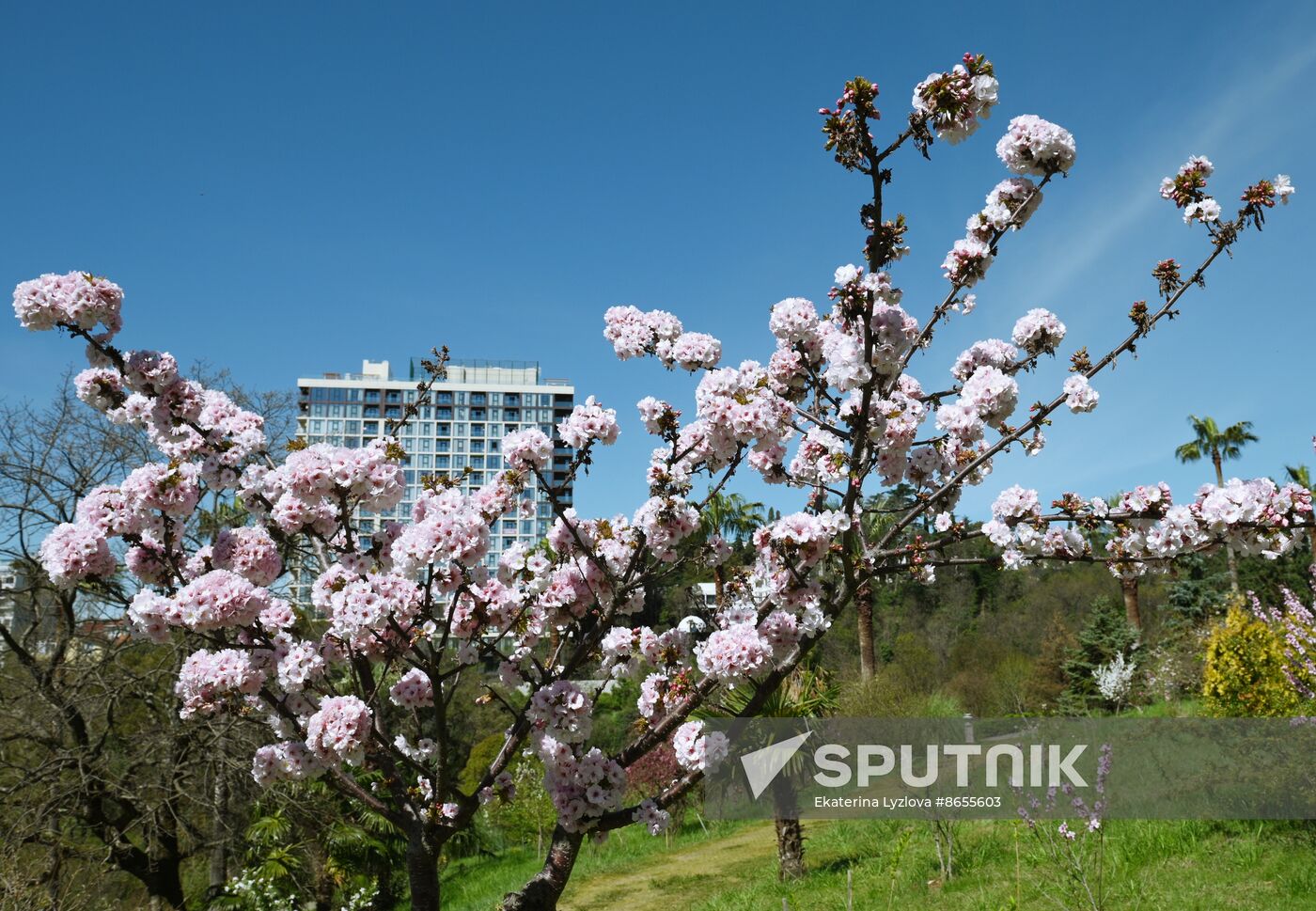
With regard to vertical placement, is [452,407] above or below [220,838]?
above

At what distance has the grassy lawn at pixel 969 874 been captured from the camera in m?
6.35

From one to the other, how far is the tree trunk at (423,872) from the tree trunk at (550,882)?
0.31 meters

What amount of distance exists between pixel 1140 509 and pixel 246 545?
144 inches

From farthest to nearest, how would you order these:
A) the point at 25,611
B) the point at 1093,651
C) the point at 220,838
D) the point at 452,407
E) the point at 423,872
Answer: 1. the point at 452,407
2. the point at 1093,651
3. the point at 25,611
4. the point at 220,838
5. the point at 423,872

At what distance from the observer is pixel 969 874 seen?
7.74 meters

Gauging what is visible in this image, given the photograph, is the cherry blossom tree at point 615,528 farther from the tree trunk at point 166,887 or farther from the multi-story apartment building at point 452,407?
the multi-story apartment building at point 452,407

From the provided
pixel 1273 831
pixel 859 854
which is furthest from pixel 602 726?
pixel 1273 831

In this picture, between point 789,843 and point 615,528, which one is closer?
point 615,528

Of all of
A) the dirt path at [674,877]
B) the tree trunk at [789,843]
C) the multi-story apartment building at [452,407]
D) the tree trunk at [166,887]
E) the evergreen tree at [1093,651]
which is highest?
the multi-story apartment building at [452,407]

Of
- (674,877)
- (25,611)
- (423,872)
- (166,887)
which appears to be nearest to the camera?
(423,872)

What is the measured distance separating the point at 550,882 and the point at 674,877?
29.6ft

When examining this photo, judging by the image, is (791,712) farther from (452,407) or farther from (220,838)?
(452,407)

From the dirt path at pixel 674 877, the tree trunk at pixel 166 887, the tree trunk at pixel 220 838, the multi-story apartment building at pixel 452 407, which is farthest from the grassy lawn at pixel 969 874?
the multi-story apartment building at pixel 452 407

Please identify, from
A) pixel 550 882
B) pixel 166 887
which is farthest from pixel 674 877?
pixel 550 882
